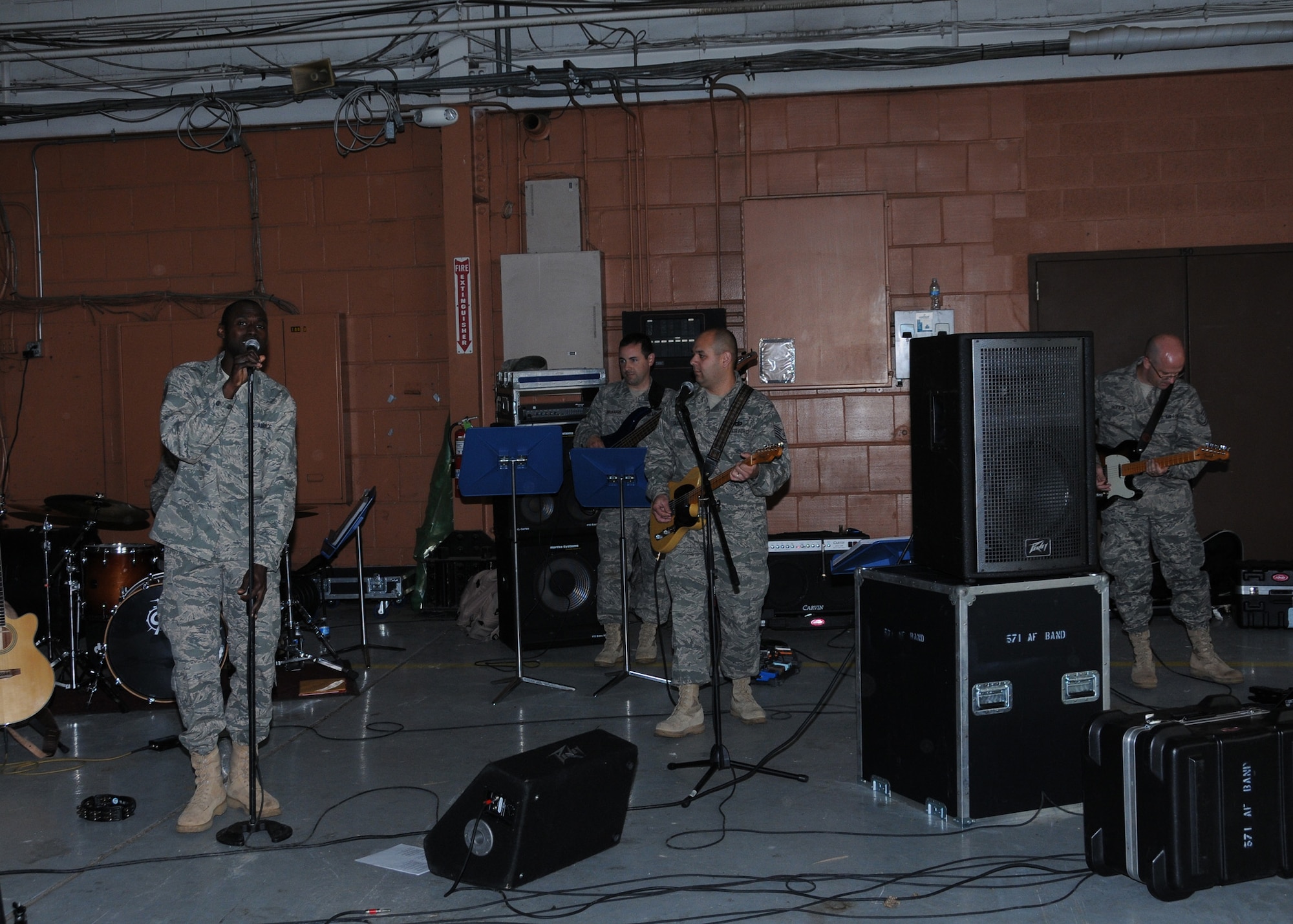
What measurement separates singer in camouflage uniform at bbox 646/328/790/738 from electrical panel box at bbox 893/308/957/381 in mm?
3351

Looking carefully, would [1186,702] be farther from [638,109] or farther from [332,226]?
[332,226]

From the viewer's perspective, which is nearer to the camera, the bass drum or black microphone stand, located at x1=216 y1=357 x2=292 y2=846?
black microphone stand, located at x1=216 y1=357 x2=292 y2=846

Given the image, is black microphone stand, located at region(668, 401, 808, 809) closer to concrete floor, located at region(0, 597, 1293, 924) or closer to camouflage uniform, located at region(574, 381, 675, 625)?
concrete floor, located at region(0, 597, 1293, 924)

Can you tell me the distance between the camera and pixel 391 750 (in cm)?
473

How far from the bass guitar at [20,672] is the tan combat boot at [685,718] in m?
2.69

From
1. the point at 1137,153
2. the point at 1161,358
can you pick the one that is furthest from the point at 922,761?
the point at 1137,153

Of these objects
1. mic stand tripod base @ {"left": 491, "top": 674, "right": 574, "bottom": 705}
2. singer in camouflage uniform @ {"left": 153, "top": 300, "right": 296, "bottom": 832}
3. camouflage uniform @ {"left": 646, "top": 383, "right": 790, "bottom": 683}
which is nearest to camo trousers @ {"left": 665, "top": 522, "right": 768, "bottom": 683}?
camouflage uniform @ {"left": 646, "top": 383, "right": 790, "bottom": 683}

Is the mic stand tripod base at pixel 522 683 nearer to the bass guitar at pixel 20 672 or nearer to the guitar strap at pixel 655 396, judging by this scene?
the guitar strap at pixel 655 396

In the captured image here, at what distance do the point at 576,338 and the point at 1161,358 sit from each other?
403 cm

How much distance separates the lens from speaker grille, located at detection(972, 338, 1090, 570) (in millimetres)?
3523

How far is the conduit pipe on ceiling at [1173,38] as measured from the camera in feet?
23.8

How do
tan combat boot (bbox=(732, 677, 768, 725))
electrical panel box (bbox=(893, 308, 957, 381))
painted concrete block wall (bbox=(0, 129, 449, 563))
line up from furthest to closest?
painted concrete block wall (bbox=(0, 129, 449, 563)) < electrical panel box (bbox=(893, 308, 957, 381)) < tan combat boot (bbox=(732, 677, 768, 725))

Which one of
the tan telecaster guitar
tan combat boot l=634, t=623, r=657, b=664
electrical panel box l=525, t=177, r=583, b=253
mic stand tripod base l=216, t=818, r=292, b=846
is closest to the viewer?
mic stand tripod base l=216, t=818, r=292, b=846

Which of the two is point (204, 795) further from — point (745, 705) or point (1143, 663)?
point (1143, 663)
